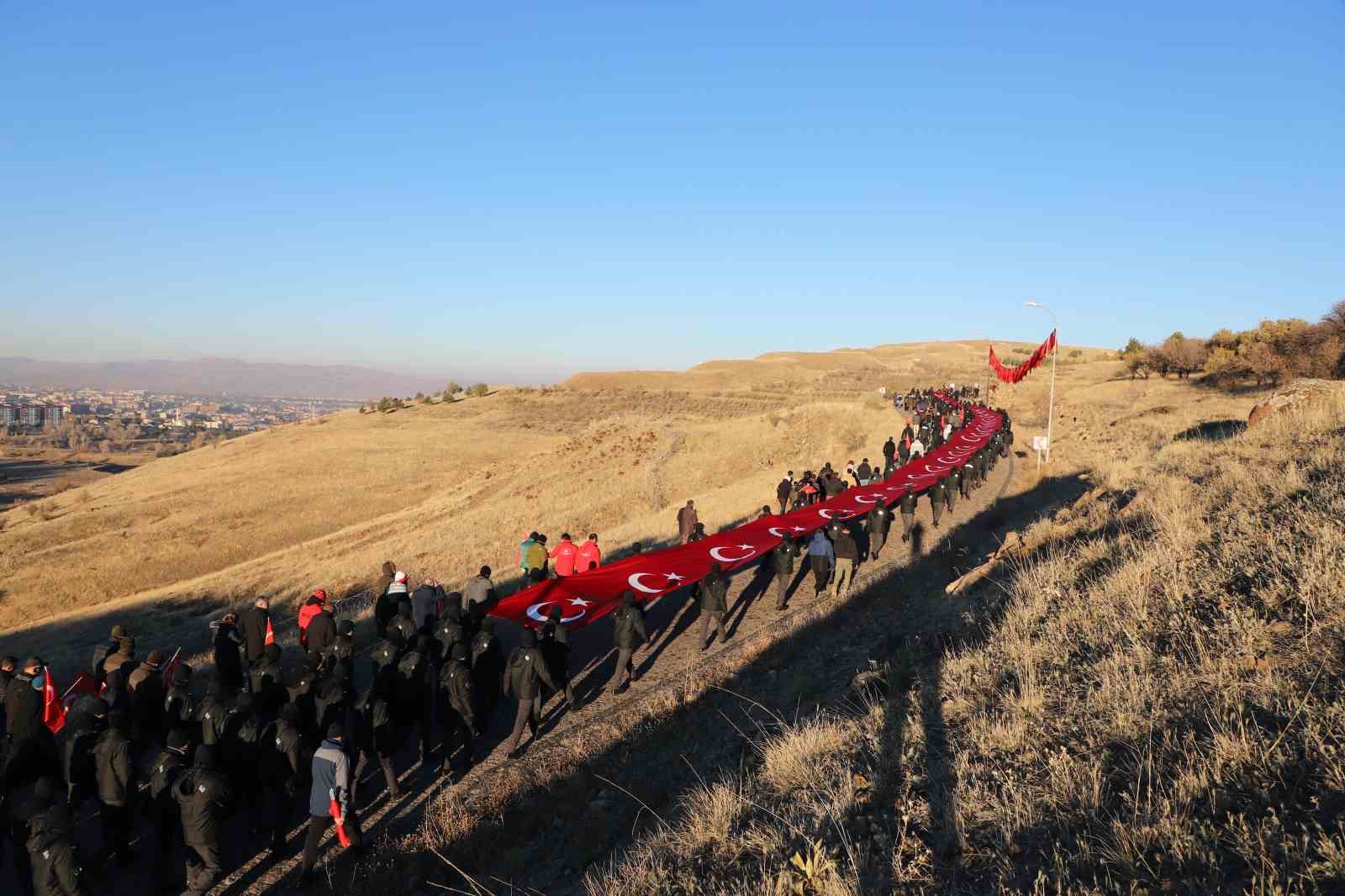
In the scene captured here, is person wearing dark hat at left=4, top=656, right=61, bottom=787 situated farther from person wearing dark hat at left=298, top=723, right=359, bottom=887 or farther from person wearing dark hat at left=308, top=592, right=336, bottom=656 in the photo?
person wearing dark hat at left=298, top=723, right=359, bottom=887

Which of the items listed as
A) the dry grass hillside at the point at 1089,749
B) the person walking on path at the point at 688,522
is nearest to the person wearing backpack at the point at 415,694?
the dry grass hillside at the point at 1089,749

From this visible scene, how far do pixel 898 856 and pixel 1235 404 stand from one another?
41.8 metres

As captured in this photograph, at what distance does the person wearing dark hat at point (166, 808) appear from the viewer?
7.29 m

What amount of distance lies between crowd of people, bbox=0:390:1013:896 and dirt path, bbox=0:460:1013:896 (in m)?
0.19

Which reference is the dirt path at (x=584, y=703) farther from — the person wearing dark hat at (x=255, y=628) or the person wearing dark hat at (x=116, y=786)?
the person wearing dark hat at (x=255, y=628)

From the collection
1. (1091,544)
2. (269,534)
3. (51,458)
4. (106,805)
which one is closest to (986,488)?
(1091,544)

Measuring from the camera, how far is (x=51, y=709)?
988 cm

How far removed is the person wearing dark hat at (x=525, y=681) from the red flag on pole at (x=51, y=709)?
578cm

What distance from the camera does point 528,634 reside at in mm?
10492

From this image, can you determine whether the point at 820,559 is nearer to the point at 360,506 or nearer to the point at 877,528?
the point at 877,528

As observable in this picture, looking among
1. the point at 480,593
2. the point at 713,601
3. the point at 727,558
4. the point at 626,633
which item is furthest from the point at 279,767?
the point at 727,558

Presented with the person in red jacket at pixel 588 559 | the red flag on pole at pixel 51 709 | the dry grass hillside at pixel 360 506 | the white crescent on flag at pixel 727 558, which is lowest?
the dry grass hillside at pixel 360 506

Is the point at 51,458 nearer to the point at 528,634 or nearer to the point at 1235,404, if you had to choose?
the point at 528,634

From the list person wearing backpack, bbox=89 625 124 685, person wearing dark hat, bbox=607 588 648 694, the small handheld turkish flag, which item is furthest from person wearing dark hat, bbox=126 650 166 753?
person wearing dark hat, bbox=607 588 648 694
